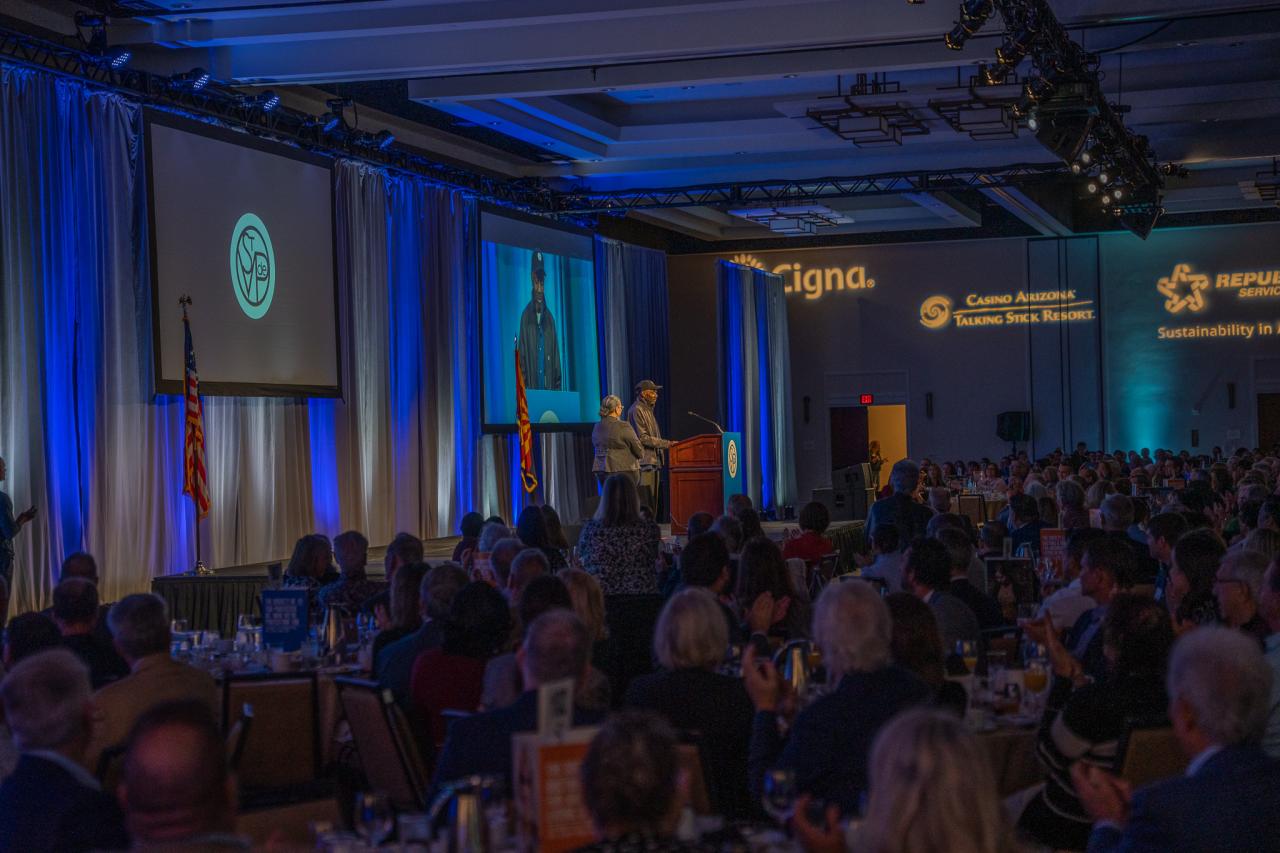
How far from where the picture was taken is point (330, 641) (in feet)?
20.9

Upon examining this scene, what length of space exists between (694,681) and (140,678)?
1.75m

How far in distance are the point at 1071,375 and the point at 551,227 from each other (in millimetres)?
9944

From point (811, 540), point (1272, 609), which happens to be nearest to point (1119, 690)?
point (1272, 609)

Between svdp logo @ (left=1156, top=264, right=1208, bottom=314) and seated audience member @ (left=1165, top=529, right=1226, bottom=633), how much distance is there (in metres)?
18.7

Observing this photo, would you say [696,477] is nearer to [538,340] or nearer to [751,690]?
[538,340]

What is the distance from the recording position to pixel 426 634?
17.6ft

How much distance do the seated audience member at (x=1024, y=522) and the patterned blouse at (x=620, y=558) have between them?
271 centimetres

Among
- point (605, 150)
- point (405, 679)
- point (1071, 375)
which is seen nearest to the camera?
point (405, 679)

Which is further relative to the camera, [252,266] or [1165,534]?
[252,266]

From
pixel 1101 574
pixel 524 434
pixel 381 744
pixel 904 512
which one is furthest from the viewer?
pixel 524 434

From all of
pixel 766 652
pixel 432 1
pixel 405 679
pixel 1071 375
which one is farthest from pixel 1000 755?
pixel 1071 375

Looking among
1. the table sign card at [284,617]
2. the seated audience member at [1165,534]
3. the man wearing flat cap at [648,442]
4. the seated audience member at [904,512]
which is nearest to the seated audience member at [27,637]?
the table sign card at [284,617]

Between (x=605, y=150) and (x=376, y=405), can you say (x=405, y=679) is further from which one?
(x=605, y=150)

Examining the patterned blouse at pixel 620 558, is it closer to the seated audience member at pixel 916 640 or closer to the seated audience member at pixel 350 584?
the seated audience member at pixel 350 584
